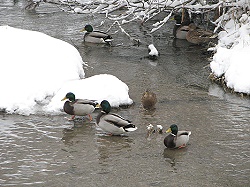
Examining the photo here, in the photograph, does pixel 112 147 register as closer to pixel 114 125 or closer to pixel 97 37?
pixel 114 125

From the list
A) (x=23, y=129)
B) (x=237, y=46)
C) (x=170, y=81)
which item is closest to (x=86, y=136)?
(x=23, y=129)

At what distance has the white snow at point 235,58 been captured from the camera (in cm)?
1116

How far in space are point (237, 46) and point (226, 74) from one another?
1.03m

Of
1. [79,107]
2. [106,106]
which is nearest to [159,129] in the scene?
[106,106]

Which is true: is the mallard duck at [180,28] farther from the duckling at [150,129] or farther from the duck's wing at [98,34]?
the duckling at [150,129]

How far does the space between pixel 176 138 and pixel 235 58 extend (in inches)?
162

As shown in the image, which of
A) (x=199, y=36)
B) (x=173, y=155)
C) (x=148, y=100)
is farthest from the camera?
(x=199, y=36)

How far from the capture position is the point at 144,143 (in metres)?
8.52

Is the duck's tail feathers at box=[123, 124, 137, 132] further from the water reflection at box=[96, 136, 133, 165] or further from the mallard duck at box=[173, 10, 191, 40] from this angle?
the mallard duck at box=[173, 10, 191, 40]

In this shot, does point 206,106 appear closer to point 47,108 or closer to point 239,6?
point 47,108

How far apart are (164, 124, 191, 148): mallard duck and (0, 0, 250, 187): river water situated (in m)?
0.11

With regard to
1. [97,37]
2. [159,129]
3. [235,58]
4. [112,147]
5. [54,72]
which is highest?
[235,58]

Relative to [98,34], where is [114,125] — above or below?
above

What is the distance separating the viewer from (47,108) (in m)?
9.79
